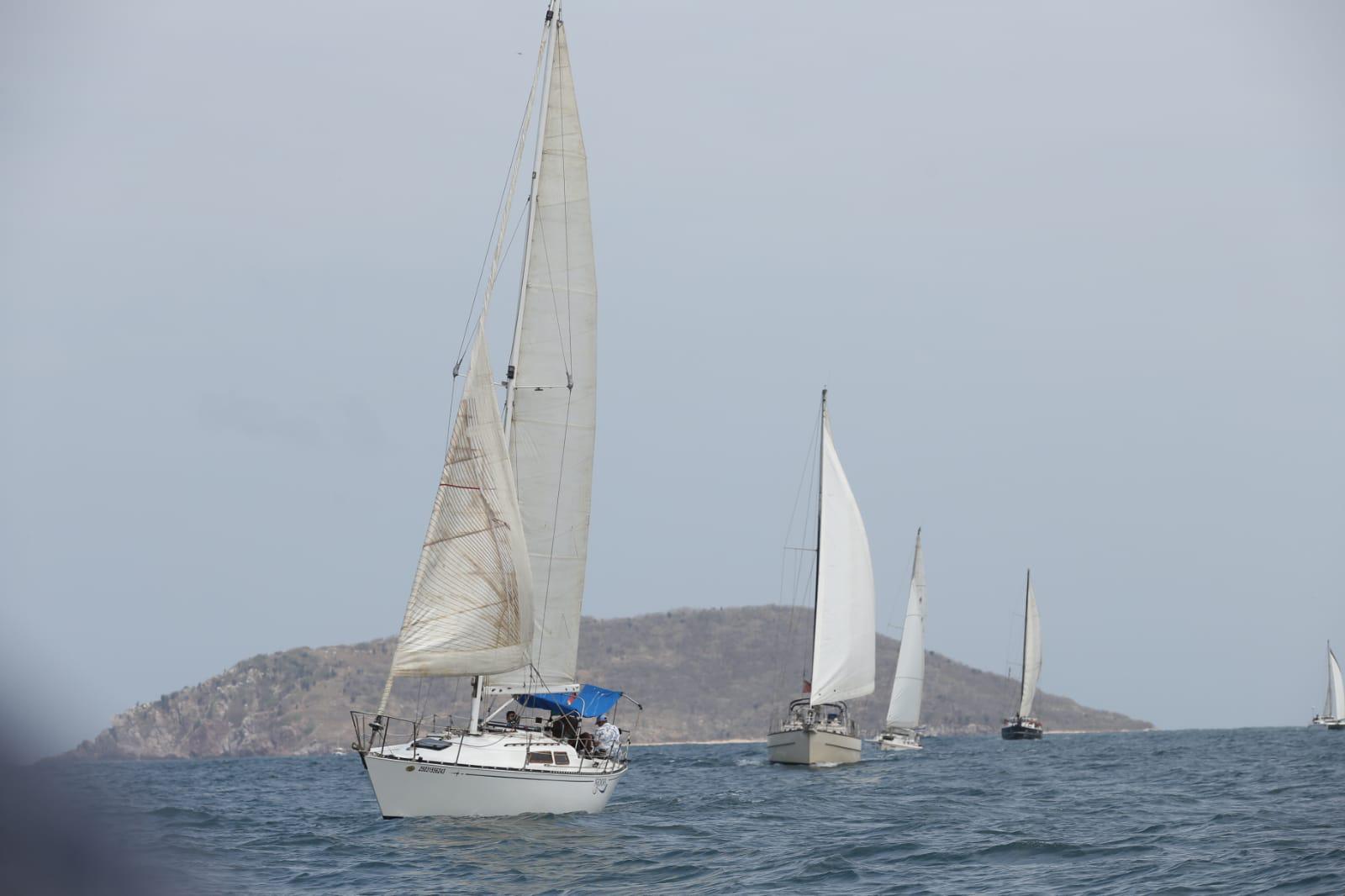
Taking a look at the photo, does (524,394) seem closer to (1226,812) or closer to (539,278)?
(539,278)

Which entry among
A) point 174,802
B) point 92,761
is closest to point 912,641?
point 174,802

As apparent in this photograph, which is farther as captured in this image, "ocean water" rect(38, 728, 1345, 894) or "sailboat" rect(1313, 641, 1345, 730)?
"sailboat" rect(1313, 641, 1345, 730)

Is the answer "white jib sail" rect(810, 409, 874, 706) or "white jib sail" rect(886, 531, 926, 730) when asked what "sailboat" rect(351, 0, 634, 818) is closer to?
"white jib sail" rect(810, 409, 874, 706)

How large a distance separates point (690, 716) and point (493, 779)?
16307 centimetres

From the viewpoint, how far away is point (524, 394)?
3456 centimetres

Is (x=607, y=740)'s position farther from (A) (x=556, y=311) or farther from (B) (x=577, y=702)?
(A) (x=556, y=311)

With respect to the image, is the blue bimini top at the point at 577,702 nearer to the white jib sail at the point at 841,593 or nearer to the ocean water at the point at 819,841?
the ocean water at the point at 819,841

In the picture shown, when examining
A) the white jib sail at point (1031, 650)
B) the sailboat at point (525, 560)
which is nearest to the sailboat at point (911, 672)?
the white jib sail at point (1031, 650)

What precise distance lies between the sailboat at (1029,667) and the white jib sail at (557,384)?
87.0 m

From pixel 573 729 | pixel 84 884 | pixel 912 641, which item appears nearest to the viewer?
pixel 84 884

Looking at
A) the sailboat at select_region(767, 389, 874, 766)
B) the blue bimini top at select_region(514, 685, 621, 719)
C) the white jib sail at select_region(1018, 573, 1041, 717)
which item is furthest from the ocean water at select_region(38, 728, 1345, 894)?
the white jib sail at select_region(1018, 573, 1041, 717)

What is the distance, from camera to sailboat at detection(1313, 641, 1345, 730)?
135375mm

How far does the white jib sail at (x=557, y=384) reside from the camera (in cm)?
3456

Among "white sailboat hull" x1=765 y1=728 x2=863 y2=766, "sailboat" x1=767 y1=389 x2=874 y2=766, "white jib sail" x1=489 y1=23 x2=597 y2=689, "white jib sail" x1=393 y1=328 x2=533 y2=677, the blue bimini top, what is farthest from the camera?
"sailboat" x1=767 y1=389 x2=874 y2=766
